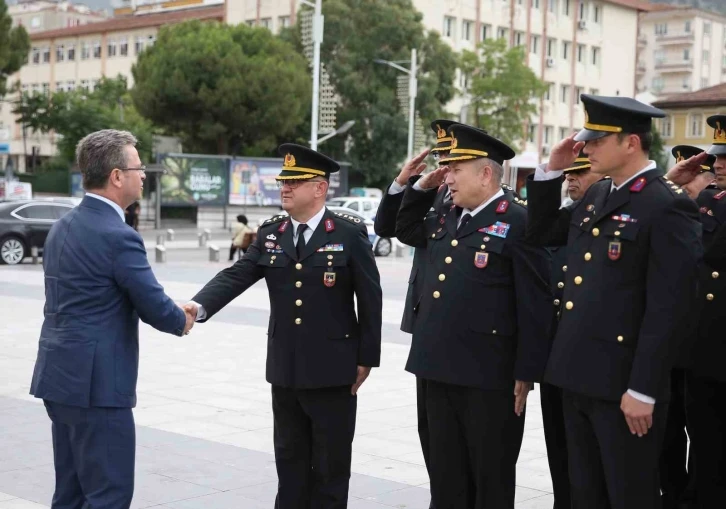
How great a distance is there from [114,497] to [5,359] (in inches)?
291

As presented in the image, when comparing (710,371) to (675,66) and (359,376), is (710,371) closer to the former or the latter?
(359,376)

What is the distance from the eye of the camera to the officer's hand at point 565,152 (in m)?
4.63

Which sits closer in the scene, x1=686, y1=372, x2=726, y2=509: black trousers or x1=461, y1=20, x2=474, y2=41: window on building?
x1=686, y1=372, x2=726, y2=509: black trousers

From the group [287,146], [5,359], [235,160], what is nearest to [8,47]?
[235,160]

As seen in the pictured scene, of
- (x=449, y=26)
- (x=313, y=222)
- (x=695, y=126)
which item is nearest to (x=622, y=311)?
(x=313, y=222)

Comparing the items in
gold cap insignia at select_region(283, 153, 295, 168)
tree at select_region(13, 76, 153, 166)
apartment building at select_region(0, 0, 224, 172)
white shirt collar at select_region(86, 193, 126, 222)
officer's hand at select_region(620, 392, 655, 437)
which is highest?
apartment building at select_region(0, 0, 224, 172)

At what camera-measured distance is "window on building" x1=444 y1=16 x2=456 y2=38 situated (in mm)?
65375

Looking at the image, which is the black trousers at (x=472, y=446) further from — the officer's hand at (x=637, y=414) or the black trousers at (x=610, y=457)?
the officer's hand at (x=637, y=414)

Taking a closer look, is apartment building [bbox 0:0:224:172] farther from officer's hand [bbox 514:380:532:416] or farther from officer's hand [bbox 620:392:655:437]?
officer's hand [bbox 620:392:655:437]

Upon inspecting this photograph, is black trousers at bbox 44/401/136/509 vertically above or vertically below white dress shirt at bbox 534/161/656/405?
below

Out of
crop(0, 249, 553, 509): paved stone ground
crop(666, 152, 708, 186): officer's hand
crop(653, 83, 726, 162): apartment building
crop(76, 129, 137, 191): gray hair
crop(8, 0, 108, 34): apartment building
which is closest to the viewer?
crop(76, 129, 137, 191): gray hair

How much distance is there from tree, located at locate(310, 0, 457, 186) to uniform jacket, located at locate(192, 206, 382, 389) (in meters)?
47.2

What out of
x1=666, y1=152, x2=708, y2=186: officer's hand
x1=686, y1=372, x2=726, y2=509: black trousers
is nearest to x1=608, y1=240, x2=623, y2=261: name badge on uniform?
x1=666, y1=152, x2=708, y2=186: officer's hand

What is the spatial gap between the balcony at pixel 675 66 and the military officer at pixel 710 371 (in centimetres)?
9943
